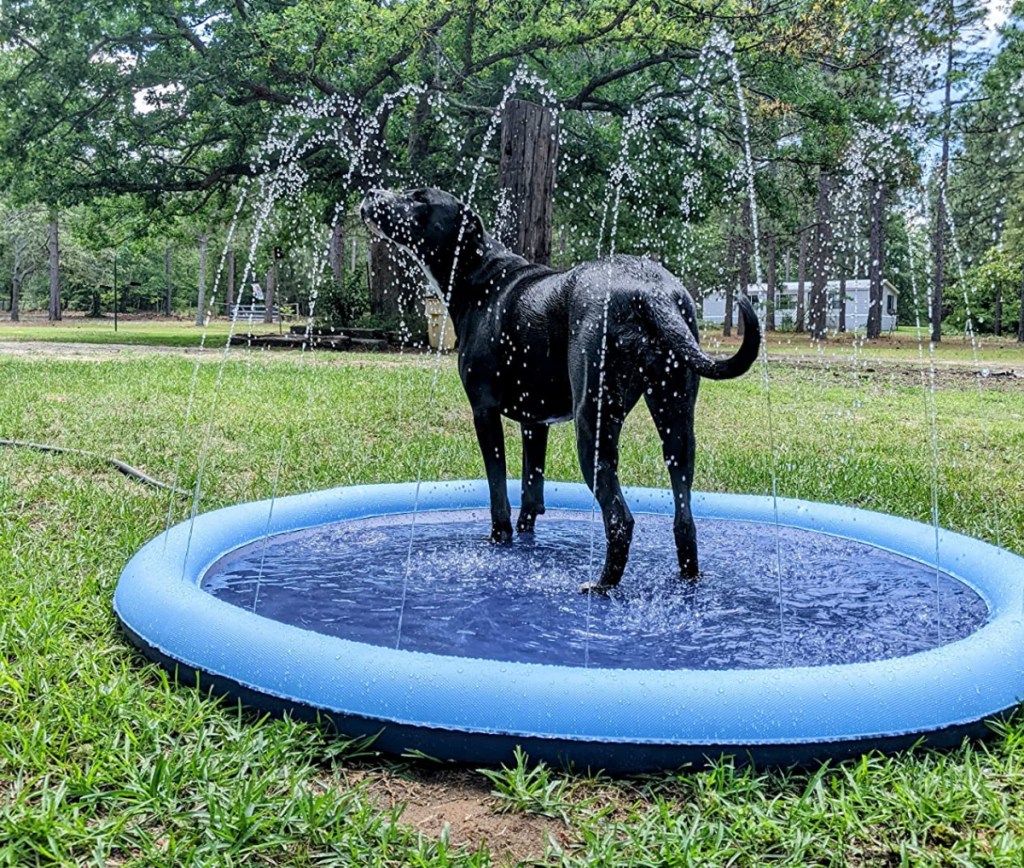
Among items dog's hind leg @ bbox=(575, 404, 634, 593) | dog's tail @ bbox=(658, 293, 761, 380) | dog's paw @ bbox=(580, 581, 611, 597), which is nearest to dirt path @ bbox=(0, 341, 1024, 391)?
dog's paw @ bbox=(580, 581, 611, 597)

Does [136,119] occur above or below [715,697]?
above

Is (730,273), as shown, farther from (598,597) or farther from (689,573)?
(598,597)

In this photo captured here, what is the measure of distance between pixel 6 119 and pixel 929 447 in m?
18.6

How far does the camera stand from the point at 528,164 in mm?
6414

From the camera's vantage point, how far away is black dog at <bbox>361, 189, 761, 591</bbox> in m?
3.25

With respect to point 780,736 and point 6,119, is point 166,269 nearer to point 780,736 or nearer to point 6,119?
point 6,119

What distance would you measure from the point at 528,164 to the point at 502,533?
10.7 ft

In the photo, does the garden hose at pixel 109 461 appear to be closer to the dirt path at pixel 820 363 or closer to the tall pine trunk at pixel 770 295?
the dirt path at pixel 820 363

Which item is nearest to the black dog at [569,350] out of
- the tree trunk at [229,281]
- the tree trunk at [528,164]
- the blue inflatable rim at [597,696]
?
the blue inflatable rim at [597,696]

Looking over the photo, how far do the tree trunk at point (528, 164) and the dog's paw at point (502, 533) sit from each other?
306 centimetres

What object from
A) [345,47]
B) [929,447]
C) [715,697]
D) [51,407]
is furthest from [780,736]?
[345,47]

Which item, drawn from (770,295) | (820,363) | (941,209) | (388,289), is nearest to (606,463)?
(820,363)

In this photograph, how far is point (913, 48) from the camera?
15789 mm

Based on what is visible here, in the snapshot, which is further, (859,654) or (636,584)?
(636,584)
